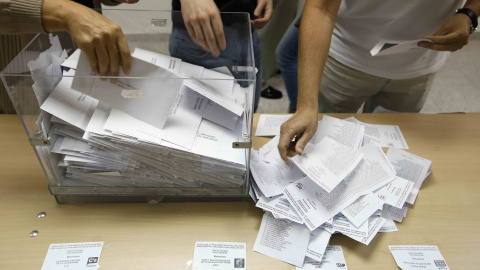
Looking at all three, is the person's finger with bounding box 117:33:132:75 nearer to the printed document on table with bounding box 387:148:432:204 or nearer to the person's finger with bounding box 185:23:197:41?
the person's finger with bounding box 185:23:197:41

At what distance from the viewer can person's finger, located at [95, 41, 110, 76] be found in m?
0.65

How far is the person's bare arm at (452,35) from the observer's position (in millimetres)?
943

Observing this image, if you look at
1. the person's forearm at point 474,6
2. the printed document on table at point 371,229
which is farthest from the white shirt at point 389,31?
the printed document on table at point 371,229

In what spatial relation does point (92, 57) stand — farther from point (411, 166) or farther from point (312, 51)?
point (411, 166)

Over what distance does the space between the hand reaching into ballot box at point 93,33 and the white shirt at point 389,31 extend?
0.76 m

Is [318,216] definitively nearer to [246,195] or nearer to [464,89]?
[246,195]

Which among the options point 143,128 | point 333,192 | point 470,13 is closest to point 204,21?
point 143,128

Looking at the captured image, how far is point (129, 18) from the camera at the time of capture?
991mm

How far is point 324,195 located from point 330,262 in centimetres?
16

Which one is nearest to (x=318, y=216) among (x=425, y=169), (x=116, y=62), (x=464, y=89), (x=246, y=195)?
(x=246, y=195)

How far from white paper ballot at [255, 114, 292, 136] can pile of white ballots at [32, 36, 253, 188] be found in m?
0.27

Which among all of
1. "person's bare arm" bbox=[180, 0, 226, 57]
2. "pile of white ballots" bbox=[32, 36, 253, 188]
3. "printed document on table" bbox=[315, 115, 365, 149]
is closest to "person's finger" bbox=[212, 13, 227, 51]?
"person's bare arm" bbox=[180, 0, 226, 57]

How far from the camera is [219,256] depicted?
718 mm

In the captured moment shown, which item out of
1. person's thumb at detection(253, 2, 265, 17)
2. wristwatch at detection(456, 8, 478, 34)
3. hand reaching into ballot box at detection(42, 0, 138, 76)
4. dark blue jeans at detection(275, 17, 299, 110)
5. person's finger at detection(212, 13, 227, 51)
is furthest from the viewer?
dark blue jeans at detection(275, 17, 299, 110)
